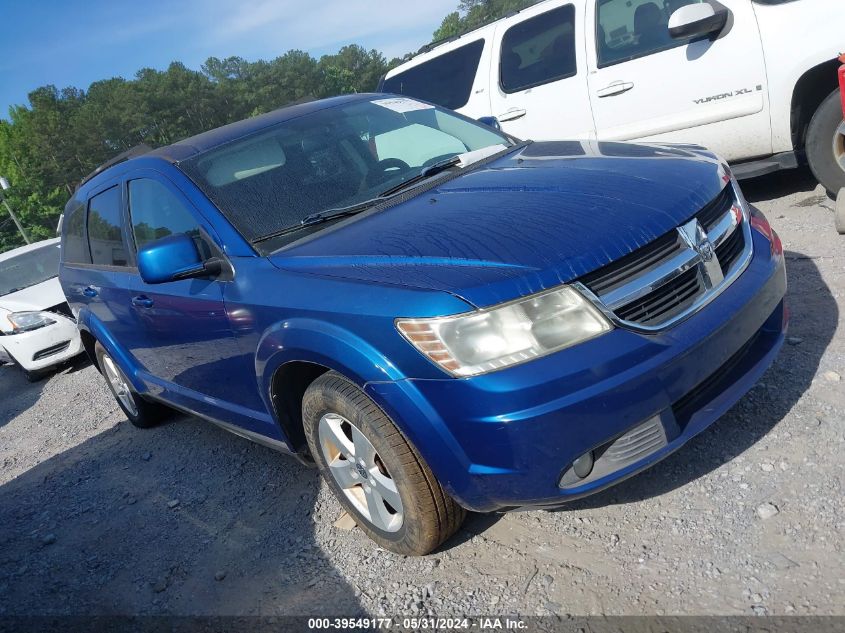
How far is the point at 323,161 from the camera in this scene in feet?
10.8

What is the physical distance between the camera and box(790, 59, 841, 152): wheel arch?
4699 millimetres

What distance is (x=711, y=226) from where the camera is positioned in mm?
2547

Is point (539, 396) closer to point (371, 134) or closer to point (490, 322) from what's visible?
point (490, 322)

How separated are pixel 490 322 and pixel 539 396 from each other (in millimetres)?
260

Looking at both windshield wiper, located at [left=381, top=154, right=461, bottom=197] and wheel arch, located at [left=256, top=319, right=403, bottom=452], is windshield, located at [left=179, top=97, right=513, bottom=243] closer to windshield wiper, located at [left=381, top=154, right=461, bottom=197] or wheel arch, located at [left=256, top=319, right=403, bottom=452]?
windshield wiper, located at [left=381, top=154, right=461, bottom=197]

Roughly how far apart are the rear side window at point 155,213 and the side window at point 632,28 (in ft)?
12.5

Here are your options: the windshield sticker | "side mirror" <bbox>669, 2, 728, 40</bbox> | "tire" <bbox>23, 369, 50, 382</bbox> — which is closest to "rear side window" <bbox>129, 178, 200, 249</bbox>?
the windshield sticker

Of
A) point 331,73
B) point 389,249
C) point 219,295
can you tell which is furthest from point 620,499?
point 331,73

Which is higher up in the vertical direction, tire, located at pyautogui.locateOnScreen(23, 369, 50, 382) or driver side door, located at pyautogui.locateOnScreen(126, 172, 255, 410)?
driver side door, located at pyautogui.locateOnScreen(126, 172, 255, 410)

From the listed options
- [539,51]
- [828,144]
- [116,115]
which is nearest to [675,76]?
[828,144]

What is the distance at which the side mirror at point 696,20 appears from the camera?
4809 millimetres

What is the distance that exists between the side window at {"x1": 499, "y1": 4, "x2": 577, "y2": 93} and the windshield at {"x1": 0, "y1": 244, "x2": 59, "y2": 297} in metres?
6.42

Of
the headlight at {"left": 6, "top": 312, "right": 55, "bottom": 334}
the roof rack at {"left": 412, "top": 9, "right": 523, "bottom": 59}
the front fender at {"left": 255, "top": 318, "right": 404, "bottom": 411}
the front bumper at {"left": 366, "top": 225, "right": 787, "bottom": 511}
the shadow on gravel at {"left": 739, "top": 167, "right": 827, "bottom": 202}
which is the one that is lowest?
the shadow on gravel at {"left": 739, "top": 167, "right": 827, "bottom": 202}

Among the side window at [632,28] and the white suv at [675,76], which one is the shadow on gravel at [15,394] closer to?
the white suv at [675,76]
